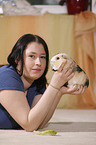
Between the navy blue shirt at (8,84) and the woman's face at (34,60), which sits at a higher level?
the woman's face at (34,60)

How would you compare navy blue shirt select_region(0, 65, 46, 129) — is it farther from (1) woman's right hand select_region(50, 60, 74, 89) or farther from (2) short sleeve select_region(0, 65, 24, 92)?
(1) woman's right hand select_region(50, 60, 74, 89)

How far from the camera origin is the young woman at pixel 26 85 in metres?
0.94

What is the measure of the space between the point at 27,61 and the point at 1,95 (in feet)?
0.65

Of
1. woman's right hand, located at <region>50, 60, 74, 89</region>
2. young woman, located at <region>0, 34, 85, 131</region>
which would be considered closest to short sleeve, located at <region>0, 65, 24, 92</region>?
young woman, located at <region>0, 34, 85, 131</region>

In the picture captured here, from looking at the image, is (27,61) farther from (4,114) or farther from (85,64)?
(85,64)

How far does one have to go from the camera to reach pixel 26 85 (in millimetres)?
1132

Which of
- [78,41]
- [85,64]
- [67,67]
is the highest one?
→ [67,67]

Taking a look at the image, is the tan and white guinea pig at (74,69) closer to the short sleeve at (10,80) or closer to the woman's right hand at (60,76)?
the woman's right hand at (60,76)

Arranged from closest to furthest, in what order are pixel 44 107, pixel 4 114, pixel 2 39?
pixel 44 107
pixel 4 114
pixel 2 39

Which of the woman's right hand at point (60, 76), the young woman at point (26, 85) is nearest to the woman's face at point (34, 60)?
the young woman at point (26, 85)

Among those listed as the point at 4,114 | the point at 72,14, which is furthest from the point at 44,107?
the point at 72,14

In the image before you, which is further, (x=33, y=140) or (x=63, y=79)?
(x=63, y=79)

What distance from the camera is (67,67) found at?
37.4 inches

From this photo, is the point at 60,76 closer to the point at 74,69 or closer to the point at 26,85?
the point at 74,69
